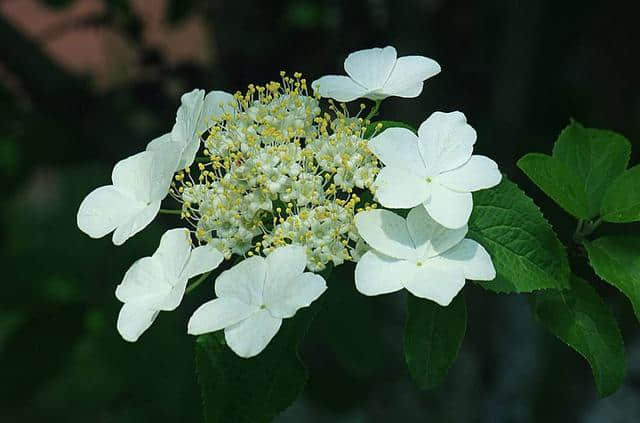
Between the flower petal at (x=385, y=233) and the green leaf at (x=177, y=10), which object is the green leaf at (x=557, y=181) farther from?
the green leaf at (x=177, y=10)

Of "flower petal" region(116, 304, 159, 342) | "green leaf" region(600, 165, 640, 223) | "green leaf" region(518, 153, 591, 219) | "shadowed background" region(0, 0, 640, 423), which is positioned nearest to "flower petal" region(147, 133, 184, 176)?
"flower petal" region(116, 304, 159, 342)

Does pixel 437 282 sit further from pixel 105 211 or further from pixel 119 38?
pixel 119 38

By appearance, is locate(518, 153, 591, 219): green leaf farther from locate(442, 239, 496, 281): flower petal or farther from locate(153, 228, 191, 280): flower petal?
locate(153, 228, 191, 280): flower petal

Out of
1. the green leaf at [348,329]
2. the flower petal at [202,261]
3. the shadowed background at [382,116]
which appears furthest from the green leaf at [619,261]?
the green leaf at [348,329]

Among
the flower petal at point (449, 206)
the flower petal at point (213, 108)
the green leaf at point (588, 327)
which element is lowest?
the green leaf at point (588, 327)

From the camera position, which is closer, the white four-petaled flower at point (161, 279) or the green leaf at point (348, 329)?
the white four-petaled flower at point (161, 279)

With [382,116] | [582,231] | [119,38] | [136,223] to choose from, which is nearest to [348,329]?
[382,116]
